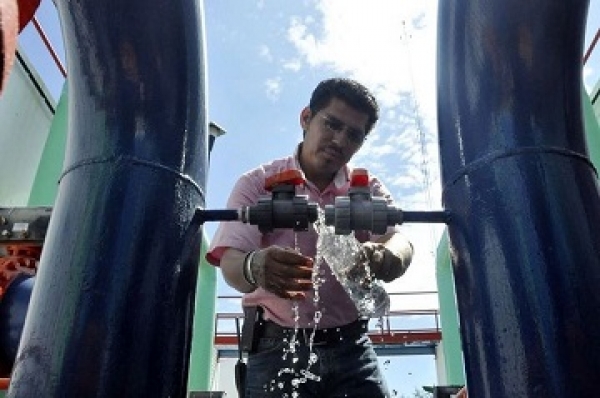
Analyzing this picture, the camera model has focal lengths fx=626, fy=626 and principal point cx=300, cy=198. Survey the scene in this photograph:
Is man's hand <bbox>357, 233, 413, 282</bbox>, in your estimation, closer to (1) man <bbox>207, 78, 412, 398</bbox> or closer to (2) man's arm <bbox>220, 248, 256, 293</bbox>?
(1) man <bbox>207, 78, 412, 398</bbox>

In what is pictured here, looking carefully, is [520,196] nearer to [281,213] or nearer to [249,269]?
[281,213]

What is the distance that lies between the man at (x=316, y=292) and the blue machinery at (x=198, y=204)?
1.20 feet

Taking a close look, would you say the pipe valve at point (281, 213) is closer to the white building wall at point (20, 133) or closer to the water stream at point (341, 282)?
the water stream at point (341, 282)

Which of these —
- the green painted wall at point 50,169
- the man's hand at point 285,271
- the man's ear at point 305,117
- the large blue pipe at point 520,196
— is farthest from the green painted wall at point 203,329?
the large blue pipe at point 520,196

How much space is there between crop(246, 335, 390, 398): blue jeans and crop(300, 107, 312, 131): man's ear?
68 centimetres

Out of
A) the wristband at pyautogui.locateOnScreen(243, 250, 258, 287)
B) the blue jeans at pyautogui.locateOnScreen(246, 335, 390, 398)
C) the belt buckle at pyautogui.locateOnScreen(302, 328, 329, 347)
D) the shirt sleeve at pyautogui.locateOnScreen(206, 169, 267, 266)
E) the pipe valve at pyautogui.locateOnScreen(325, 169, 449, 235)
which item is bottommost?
the blue jeans at pyautogui.locateOnScreen(246, 335, 390, 398)

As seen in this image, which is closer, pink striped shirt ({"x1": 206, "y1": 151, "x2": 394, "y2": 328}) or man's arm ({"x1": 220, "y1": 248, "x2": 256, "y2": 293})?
man's arm ({"x1": 220, "y1": 248, "x2": 256, "y2": 293})

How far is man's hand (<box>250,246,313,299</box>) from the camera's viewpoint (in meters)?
1.22

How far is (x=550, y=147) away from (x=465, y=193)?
165mm

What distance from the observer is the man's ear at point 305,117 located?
1970mm

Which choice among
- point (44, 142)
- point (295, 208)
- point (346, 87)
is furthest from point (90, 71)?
point (44, 142)

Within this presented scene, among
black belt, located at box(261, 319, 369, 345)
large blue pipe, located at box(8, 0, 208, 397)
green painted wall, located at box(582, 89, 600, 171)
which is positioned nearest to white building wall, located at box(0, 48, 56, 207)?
black belt, located at box(261, 319, 369, 345)

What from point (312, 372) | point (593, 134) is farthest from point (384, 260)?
point (593, 134)

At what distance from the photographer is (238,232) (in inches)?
62.5
